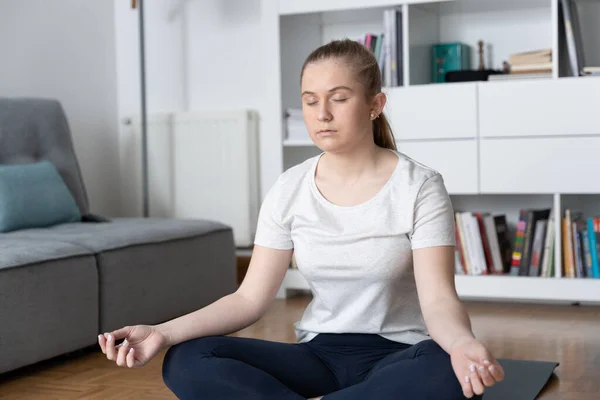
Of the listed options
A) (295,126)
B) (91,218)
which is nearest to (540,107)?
(295,126)

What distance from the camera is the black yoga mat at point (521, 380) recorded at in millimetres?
2443

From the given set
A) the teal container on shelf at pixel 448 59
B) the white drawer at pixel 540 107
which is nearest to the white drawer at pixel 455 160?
the white drawer at pixel 540 107

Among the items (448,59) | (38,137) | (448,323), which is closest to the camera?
(448,323)

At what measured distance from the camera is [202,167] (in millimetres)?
4703

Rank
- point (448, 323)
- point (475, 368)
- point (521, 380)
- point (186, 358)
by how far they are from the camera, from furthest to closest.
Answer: point (521, 380)
point (186, 358)
point (448, 323)
point (475, 368)

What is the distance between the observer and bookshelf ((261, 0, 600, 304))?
12.5 ft

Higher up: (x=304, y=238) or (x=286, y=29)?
(x=286, y=29)

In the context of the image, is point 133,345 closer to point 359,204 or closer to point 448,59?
point 359,204

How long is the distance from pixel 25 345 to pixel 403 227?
1528 mm

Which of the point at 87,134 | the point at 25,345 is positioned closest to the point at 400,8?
the point at 87,134

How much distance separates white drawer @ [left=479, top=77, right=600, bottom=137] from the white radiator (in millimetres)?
1262

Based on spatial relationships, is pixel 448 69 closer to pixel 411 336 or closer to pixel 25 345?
pixel 25 345

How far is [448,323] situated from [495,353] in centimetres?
159

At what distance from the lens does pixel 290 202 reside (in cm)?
187
